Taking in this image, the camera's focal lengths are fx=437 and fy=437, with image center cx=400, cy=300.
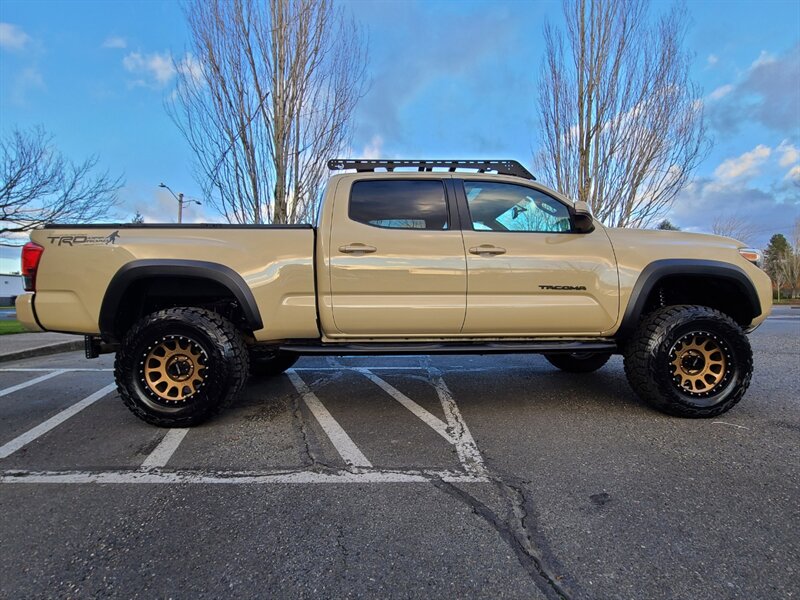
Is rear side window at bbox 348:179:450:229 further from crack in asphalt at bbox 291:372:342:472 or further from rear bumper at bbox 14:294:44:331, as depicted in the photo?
rear bumper at bbox 14:294:44:331

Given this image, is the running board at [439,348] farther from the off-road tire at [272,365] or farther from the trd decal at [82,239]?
the trd decal at [82,239]

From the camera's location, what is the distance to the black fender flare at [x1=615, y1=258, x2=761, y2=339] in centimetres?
361

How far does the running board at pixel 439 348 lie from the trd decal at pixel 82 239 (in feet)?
4.99

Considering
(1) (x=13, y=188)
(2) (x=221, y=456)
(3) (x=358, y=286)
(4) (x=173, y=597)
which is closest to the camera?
(4) (x=173, y=597)

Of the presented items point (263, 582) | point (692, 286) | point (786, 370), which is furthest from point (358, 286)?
point (786, 370)

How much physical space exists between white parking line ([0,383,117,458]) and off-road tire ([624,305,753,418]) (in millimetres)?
4767

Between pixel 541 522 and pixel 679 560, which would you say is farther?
pixel 541 522

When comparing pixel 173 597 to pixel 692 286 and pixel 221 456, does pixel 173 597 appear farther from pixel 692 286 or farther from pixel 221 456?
pixel 692 286

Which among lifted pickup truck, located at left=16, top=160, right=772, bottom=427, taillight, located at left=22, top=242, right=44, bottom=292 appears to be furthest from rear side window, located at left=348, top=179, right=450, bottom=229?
taillight, located at left=22, top=242, right=44, bottom=292

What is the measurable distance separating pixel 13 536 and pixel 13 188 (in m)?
13.9

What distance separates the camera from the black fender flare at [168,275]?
10.9 ft

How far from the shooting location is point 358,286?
11.4 ft

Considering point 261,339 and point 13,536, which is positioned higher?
point 261,339

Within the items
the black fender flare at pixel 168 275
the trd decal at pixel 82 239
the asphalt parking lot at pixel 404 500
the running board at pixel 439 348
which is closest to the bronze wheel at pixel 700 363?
the asphalt parking lot at pixel 404 500
